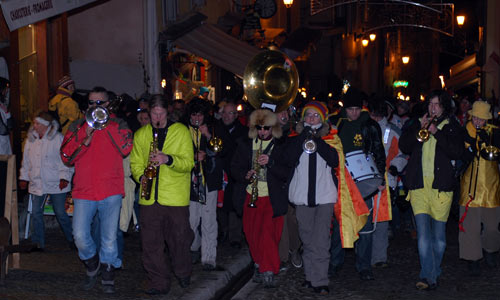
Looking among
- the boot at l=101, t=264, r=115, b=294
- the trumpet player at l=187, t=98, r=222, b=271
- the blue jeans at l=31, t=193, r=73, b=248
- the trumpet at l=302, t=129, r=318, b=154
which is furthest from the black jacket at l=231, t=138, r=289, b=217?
the blue jeans at l=31, t=193, r=73, b=248

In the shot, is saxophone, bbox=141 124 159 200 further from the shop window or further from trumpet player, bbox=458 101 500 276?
the shop window

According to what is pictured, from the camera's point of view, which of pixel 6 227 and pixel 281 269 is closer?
pixel 6 227

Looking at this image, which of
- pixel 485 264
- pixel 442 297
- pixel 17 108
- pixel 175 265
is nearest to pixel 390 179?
pixel 485 264

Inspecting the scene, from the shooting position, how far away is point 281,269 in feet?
31.2

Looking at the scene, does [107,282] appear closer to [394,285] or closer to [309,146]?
[309,146]

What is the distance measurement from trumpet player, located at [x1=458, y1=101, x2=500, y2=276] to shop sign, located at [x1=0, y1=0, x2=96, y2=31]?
19.0 ft

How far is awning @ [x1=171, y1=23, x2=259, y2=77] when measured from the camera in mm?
18531

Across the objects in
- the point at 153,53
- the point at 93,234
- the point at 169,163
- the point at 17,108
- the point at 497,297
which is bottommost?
the point at 497,297

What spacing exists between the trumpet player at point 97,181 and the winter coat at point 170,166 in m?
0.16

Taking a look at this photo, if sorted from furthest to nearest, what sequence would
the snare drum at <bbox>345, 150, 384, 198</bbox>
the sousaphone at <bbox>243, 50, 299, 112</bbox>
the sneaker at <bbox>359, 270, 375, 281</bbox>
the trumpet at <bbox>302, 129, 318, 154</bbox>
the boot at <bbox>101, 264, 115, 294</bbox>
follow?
the sousaphone at <bbox>243, 50, 299, 112</bbox> < the sneaker at <bbox>359, 270, 375, 281</bbox> < the snare drum at <bbox>345, 150, 384, 198</bbox> < the trumpet at <bbox>302, 129, 318, 154</bbox> < the boot at <bbox>101, 264, 115, 294</bbox>

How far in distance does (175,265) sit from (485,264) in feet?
13.3

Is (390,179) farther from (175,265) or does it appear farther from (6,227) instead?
(6,227)

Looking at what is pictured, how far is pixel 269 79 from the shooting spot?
36.9ft

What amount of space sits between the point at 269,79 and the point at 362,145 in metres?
2.60
